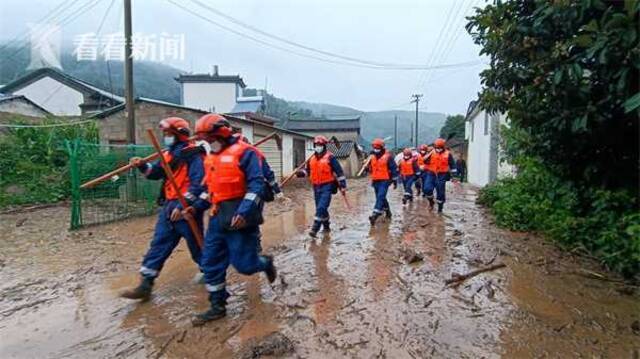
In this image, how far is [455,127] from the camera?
48156mm

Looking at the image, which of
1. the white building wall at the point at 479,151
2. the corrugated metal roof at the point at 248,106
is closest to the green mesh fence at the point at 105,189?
the white building wall at the point at 479,151

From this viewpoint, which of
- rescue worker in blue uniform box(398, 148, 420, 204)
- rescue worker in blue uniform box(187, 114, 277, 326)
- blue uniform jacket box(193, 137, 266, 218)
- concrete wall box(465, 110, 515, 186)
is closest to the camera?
blue uniform jacket box(193, 137, 266, 218)

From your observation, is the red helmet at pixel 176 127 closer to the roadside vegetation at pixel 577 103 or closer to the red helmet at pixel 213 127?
the red helmet at pixel 213 127

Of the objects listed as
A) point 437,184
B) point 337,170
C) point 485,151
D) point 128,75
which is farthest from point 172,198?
point 485,151

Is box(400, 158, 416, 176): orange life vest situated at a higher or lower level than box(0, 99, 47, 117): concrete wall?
lower

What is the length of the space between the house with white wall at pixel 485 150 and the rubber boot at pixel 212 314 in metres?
13.5

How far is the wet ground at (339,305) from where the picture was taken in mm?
3400

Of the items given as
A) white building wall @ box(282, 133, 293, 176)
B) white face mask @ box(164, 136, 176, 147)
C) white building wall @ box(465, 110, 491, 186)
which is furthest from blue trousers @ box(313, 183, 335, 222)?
white building wall @ box(465, 110, 491, 186)

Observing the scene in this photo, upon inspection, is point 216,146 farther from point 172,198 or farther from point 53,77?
point 53,77

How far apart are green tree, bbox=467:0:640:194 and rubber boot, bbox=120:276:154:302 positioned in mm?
4501

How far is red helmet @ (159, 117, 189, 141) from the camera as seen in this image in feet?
15.5

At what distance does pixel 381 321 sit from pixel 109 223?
757cm

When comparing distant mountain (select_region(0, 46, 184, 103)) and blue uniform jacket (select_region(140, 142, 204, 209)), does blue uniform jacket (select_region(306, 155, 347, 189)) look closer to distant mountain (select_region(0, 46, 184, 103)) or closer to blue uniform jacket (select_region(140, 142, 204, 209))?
blue uniform jacket (select_region(140, 142, 204, 209))

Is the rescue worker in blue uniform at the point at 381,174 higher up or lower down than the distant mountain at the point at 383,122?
lower down
